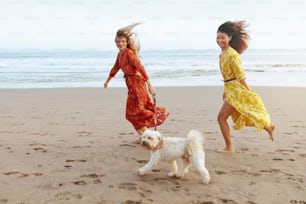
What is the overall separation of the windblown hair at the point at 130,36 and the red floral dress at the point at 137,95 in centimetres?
12

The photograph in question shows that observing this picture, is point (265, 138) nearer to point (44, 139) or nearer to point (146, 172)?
point (146, 172)

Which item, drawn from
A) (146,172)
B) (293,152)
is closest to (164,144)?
(146,172)

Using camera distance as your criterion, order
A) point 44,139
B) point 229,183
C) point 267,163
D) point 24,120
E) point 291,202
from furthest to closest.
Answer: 1. point 24,120
2. point 44,139
3. point 267,163
4. point 229,183
5. point 291,202

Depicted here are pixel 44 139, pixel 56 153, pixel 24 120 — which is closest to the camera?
pixel 56 153

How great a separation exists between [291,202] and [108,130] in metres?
3.91

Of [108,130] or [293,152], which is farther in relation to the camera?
[108,130]

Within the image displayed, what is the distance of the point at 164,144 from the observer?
4184 mm

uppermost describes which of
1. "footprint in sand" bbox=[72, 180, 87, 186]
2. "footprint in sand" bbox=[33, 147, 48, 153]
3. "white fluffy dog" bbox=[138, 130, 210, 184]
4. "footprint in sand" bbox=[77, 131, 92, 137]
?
"white fluffy dog" bbox=[138, 130, 210, 184]

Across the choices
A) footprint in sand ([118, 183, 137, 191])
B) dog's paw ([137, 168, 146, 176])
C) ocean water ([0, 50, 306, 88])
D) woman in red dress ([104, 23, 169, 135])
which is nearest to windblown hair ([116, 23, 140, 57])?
woman in red dress ([104, 23, 169, 135])

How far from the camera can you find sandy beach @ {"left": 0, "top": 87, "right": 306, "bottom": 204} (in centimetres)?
378

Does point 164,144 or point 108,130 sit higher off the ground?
point 164,144

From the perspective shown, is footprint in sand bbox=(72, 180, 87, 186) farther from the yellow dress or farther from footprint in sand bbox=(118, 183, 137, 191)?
the yellow dress

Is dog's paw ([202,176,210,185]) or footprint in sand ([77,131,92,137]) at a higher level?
dog's paw ([202,176,210,185])

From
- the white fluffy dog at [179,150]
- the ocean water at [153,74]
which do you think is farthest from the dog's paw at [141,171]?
the ocean water at [153,74]
